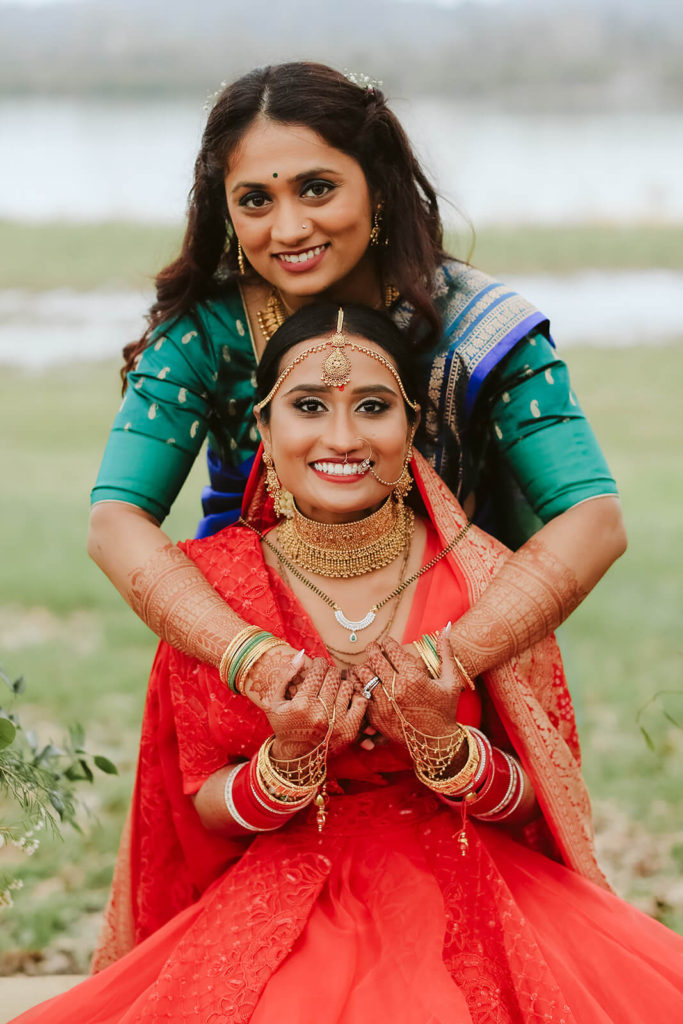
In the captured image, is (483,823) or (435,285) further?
(435,285)

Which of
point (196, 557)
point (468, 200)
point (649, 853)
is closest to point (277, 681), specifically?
point (196, 557)

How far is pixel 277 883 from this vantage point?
2.47 m

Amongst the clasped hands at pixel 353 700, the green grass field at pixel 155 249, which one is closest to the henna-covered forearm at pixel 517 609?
the clasped hands at pixel 353 700

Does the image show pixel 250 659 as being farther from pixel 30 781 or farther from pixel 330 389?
pixel 30 781

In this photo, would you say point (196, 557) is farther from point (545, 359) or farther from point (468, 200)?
point (468, 200)

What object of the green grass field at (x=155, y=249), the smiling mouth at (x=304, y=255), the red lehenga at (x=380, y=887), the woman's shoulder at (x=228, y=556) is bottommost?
the red lehenga at (x=380, y=887)

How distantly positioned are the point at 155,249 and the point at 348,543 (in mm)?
12430

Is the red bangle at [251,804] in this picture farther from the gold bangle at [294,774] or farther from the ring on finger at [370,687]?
the ring on finger at [370,687]

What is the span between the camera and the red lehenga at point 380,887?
89.2 inches

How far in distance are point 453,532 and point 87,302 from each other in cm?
1201

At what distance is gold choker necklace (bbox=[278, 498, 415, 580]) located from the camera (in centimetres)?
266

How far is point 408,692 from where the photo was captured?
2361mm

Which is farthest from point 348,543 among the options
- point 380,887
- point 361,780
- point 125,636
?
point 125,636

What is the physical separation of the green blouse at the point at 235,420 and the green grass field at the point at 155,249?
449 inches
